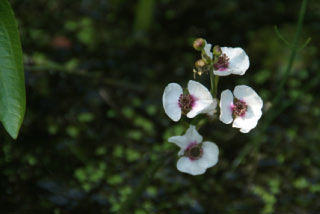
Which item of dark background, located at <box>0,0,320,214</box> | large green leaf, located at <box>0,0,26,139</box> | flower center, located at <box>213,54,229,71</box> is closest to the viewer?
large green leaf, located at <box>0,0,26,139</box>

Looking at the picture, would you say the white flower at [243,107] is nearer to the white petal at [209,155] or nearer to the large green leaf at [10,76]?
the white petal at [209,155]

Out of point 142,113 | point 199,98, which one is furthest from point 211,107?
point 142,113

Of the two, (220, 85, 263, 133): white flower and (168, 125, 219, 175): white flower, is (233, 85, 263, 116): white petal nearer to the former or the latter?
(220, 85, 263, 133): white flower

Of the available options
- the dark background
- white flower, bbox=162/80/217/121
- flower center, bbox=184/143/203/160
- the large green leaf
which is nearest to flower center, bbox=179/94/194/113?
white flower, bbox=162/80/217/121

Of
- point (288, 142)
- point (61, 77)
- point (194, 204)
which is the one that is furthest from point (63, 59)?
point (288, 142)

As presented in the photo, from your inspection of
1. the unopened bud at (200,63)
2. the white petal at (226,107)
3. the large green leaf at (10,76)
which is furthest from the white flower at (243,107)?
the large green leaf at (10,76)
